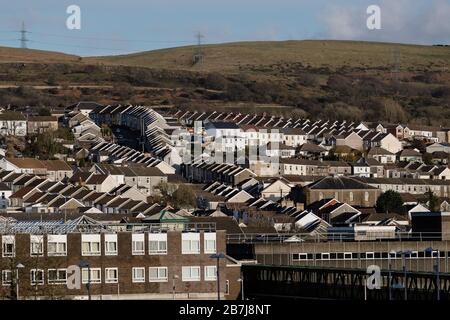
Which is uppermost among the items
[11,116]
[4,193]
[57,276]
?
[11,116]

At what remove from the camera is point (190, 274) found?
52.8 metres

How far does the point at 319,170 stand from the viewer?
145750mm

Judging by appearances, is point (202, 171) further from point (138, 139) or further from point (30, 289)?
point (30, 289)

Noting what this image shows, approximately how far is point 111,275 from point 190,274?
8.08 feet

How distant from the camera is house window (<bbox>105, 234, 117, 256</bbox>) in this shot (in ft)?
171

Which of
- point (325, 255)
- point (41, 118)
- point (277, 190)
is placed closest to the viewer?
point (325, 255)

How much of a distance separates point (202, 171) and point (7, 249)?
93495 millimetres

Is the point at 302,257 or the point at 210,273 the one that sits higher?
the point at 210,273

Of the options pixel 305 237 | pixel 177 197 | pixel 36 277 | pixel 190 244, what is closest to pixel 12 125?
pixel 177 197

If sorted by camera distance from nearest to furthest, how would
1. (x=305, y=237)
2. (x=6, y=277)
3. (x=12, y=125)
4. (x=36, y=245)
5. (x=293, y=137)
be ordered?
1. (x=6, y=277)
2. (x=36, y=245)
3. (x=305, y=237)
4. (x=12, y=125)
5. (x=293, y=137)

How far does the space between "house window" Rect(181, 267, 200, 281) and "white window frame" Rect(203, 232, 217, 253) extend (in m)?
0.72

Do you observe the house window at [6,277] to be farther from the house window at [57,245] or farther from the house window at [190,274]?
the house window at [190,274]

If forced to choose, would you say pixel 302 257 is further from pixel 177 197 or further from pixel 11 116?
pixel 11 116
